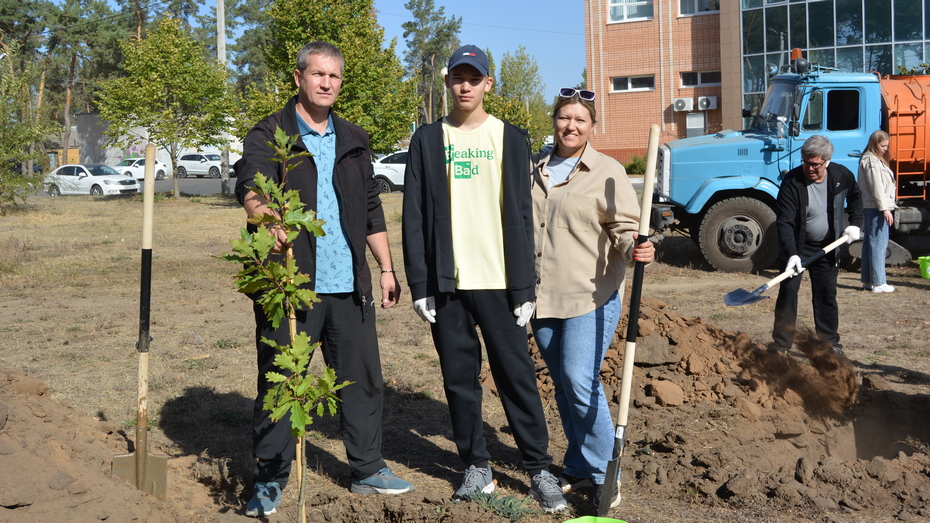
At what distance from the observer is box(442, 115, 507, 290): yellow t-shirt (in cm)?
355

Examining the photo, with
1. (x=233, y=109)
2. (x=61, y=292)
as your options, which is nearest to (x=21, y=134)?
(x=233, y=109)

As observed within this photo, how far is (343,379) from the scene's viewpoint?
3770mm

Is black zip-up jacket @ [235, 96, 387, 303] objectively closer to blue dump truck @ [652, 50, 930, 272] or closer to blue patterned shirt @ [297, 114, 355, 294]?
blue patterned shirt @ [297, 114, 355, 294]

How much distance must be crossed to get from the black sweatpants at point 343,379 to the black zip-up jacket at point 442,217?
367mm

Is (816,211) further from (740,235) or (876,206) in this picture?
(740,235)

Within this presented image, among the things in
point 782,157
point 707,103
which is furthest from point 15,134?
point 707,103

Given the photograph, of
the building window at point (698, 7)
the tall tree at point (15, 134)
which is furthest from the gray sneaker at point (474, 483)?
the building window at point (698, 7)

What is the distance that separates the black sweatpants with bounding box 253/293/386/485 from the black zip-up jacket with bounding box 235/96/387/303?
0.42 feet

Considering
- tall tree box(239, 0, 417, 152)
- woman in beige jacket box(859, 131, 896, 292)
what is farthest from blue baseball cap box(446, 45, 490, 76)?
tall tree box(239, 0, 417, 152)

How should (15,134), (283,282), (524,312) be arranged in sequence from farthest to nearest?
(15,134)
(524,312)
(283,282)

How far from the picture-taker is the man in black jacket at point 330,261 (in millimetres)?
3502

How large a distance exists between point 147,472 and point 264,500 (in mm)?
555

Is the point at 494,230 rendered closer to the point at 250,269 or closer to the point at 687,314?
the point at 250,269

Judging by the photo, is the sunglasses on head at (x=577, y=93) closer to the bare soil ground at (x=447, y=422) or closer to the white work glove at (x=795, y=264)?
the bare soil ground at (x=447, y=422)
